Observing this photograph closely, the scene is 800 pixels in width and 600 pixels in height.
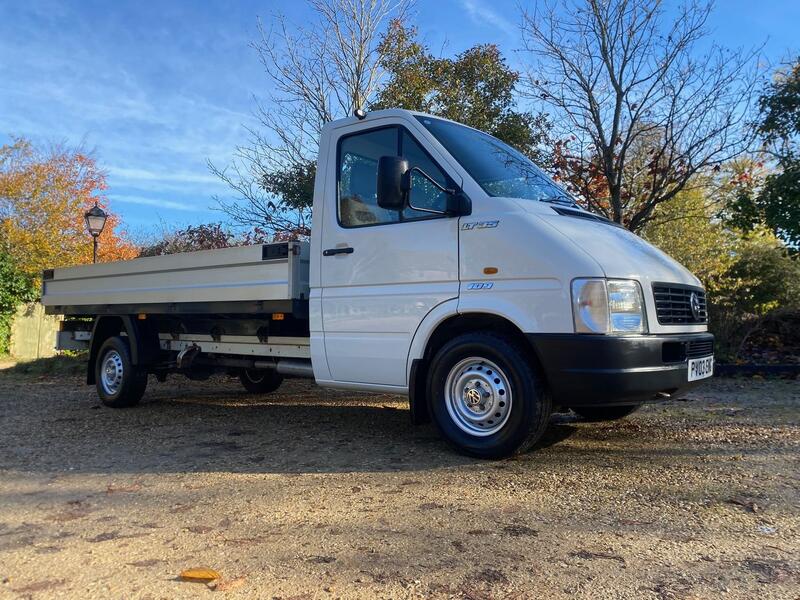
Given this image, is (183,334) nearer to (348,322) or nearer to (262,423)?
(262,423)

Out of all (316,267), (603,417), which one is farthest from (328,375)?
(603,417)

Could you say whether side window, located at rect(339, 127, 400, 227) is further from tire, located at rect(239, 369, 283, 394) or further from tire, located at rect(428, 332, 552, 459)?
tire, located at rect(239, 369, 283, 394)

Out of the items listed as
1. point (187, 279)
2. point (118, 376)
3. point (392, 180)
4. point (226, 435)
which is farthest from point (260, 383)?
point (392, 180)

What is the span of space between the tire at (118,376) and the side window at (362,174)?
359 centimetres

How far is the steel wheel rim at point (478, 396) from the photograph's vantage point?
4.18m

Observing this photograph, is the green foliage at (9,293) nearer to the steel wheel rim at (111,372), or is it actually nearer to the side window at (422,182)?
the steel wheel rim at (111,372)

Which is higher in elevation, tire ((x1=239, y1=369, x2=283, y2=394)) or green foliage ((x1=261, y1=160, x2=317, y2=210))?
green foliage ((x1=261, y1=160, x2=317, y2=210))

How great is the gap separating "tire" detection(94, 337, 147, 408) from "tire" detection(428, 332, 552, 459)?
13.8 feet

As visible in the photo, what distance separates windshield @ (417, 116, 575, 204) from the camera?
457cm

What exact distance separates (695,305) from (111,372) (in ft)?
21.1

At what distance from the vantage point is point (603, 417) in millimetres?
5281

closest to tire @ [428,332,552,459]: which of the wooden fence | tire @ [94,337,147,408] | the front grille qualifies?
the front grille

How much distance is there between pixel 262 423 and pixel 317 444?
1.26m

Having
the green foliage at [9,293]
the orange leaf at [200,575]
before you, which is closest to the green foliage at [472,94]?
the orange leaf at [200,575]
